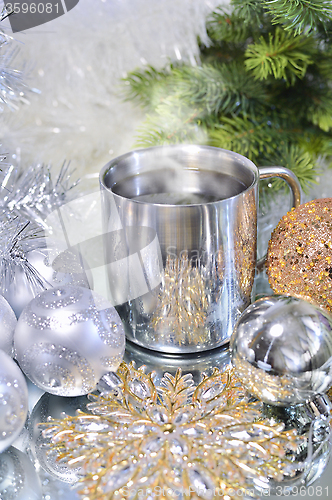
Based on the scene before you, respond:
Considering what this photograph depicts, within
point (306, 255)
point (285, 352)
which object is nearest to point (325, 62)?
point (306, 255)

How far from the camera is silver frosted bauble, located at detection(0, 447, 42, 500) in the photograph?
12.0 inches

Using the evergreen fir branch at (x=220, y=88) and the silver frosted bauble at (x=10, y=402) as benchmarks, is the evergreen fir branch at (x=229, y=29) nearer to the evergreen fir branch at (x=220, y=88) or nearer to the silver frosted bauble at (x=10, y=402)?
the evergreen fir branch at (x=220, y=88)

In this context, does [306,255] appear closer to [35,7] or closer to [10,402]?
[10,402]

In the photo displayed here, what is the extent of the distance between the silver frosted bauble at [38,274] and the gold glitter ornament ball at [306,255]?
18 cm

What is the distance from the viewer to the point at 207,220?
1.18 feet

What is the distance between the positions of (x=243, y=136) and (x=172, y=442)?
412mm

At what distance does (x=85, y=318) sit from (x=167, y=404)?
88 millimetres

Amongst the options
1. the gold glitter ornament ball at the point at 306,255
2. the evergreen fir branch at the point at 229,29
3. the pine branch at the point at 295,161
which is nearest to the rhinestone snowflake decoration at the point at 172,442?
the gold glitter ornament ball at the point at 306,255

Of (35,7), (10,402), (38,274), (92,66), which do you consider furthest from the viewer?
(92,66)

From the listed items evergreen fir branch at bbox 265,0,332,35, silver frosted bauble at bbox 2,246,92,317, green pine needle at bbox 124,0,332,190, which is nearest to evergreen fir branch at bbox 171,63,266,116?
green pine needle at bbox 124,0,332,190

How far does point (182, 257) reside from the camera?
0.37 meters

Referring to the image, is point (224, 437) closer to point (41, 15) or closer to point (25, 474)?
point (25, 474)

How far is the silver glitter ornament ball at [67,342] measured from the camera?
1.13 ft

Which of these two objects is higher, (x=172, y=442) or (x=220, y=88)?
(x=220, y=88)
